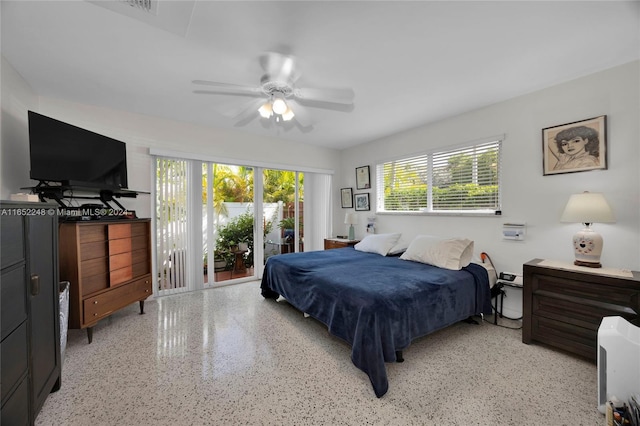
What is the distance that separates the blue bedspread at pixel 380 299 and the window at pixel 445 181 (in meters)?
1.00

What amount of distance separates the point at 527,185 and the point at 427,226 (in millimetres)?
1288

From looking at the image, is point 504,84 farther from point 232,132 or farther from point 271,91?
point 232,132

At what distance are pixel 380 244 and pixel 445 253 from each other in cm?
100

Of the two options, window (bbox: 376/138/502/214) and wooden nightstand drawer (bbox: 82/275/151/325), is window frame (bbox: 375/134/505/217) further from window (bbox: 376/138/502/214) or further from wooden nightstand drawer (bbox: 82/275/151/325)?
wooden nightstand drawer (bbox: 82/275/151/325)

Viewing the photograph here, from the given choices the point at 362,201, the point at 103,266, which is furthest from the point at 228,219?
the point at 362,201

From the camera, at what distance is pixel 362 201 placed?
4.81 metres

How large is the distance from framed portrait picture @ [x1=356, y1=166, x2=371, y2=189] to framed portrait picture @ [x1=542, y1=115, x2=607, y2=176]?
8.30ft

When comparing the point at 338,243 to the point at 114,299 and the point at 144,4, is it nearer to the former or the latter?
the point at 114,299

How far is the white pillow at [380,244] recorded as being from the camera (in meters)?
3.49

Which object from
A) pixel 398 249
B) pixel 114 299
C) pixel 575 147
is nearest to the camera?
→ pixel 575 147

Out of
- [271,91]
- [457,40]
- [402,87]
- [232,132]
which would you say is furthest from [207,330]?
[457,40]

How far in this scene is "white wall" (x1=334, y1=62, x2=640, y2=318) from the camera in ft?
7.09

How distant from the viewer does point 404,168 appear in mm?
4082

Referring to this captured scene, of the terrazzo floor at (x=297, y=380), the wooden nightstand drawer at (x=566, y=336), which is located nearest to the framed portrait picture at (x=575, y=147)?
the wooden nightstand drawer at (x=566, y=336)
